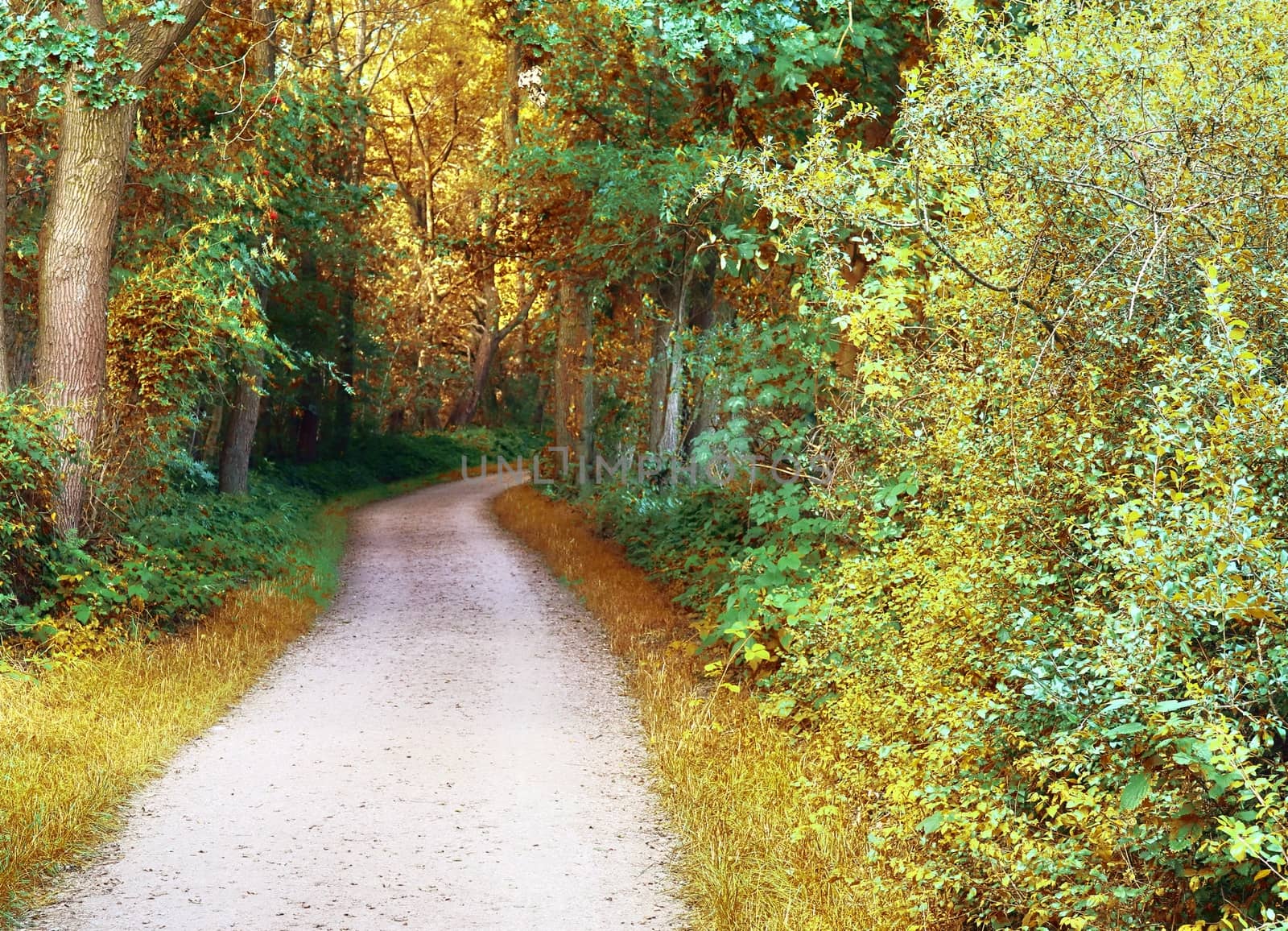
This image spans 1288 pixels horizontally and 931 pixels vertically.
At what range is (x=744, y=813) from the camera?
6609 mm

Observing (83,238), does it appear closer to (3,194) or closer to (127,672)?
(3,194)

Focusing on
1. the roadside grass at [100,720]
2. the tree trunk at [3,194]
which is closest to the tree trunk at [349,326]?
the tree trunk at [3,194]

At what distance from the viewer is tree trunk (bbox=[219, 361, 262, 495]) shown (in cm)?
2247

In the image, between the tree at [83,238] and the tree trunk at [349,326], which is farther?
the tree trunk at [349,326]

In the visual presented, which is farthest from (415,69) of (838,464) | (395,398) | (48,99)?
(838,464)

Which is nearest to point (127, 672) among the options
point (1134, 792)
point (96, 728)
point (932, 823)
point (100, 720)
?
point (100, 720)

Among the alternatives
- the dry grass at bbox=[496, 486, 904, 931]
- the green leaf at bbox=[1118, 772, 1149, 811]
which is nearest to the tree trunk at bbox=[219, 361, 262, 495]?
the dry grass at bbox=[496, 486, 904, 931]

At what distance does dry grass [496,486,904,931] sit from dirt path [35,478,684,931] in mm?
208

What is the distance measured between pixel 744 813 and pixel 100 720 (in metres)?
4.45

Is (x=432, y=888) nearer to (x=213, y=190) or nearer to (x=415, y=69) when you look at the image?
(x=213, y=190)

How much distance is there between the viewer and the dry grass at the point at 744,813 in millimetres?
5293

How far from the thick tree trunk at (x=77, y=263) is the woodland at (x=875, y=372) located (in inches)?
1.2

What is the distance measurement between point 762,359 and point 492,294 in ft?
98.5

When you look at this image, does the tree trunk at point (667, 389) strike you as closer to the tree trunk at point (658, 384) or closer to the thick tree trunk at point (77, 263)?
the tree trunk at point (658, 384)
